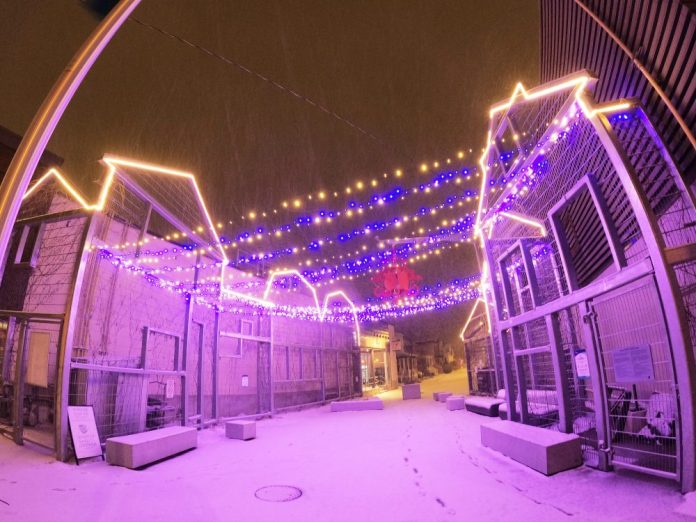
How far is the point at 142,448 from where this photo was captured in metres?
6.03

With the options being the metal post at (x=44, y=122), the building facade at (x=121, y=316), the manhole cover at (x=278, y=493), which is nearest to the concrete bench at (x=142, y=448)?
the building facade at (x=121, y=316)

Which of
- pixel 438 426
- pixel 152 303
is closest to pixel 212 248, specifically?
pixel 152 303

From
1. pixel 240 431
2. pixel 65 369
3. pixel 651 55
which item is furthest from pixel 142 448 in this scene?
pixel 651 55

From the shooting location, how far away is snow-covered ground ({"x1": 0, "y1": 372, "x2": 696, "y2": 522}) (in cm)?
374

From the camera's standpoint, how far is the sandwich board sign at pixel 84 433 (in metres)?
6.03

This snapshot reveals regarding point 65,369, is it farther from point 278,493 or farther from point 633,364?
point 633,364

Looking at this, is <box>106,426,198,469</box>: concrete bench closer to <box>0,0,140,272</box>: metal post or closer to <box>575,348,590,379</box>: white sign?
<box>0,0,140,272</box>: metal post

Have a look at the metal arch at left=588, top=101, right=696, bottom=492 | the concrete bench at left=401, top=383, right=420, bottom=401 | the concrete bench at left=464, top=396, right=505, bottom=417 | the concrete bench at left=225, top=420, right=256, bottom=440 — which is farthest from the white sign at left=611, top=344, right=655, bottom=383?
the concrete bench at left=401, top=383, right=420, bottom=401

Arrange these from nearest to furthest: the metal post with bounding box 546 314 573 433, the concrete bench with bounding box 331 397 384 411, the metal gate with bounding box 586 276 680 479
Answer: the metal gate with bounding box 586 276 680 479
the metal post with bounding box 546 314 573 433
the concrete bench with bounding box 331 397 384 411

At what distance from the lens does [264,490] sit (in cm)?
468

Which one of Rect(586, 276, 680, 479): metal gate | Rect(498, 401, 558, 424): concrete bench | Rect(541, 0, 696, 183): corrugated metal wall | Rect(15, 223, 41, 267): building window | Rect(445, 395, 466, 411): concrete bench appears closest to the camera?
Rect(586, 276, 680, 479): metal gate

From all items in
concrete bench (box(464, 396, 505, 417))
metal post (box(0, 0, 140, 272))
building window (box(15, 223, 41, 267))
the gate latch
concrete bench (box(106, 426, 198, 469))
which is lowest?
concrete bench (box(464, 396, 505, 417))

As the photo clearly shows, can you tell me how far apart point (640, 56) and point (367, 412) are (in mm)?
12599

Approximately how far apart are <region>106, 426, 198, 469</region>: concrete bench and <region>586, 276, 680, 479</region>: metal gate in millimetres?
6672
